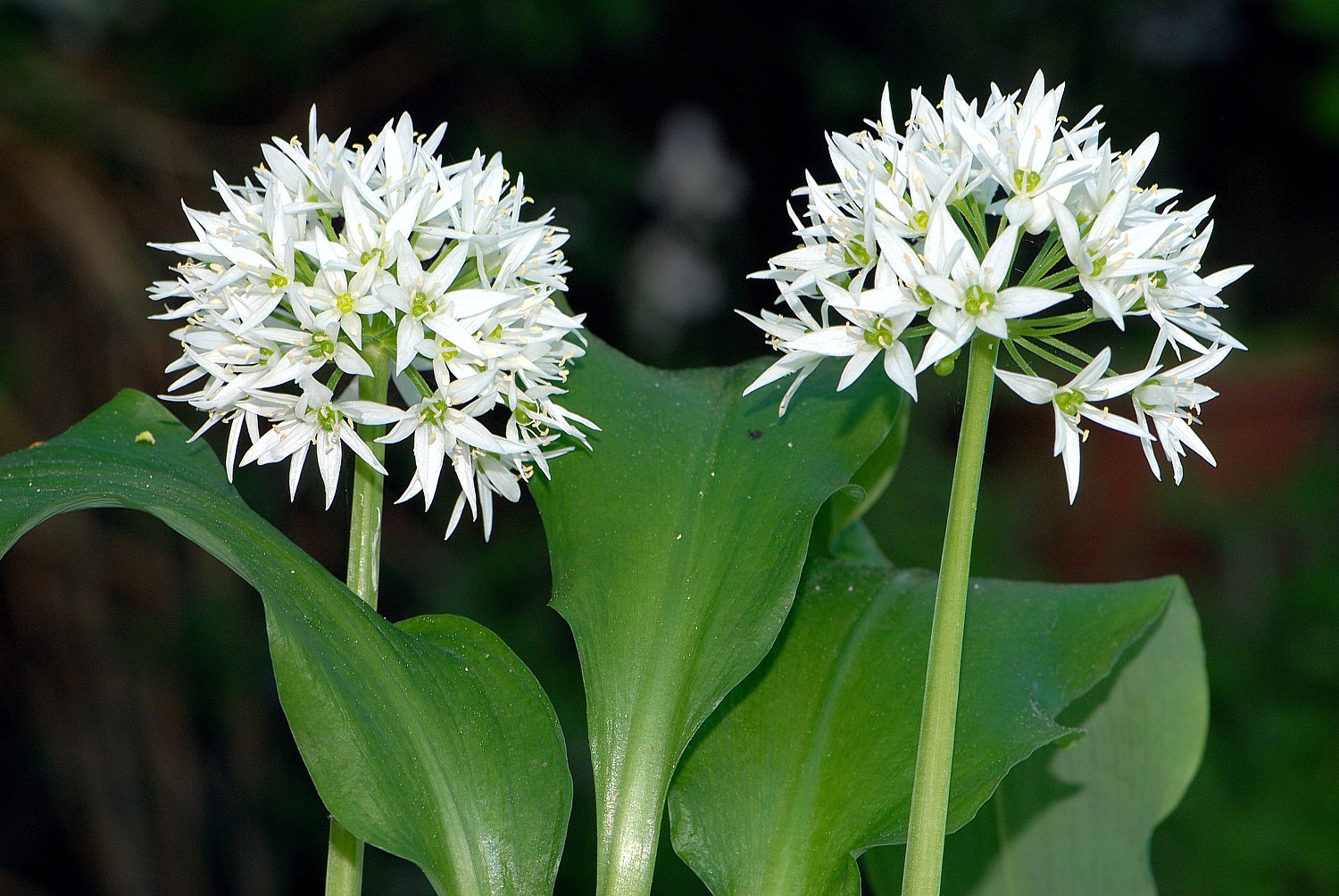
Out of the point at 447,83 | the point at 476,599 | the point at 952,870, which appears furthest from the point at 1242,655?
the point at 447,83

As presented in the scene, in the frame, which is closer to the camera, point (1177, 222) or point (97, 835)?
point (1177, 222)

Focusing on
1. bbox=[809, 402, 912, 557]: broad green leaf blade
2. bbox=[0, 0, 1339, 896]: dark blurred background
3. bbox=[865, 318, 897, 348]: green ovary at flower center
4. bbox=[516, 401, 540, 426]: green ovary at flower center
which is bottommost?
bbox=[516, 401, 540, 426]: green ovary at flower center

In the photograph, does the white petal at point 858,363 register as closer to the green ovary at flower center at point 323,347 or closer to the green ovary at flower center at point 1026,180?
the green ovary at flower center at point 1026,180

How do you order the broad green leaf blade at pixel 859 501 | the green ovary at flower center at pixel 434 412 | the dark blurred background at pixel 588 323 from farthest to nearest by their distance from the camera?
1. the dark blurred background at pixel 588 323
2. the broad green leaf blade at pixel 859 501
3. the green ovary at flower center at pixel 434 412

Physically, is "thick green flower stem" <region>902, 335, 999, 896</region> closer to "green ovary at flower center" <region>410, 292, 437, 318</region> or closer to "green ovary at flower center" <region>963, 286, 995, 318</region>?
"green ovary at flower center" <region>963, 286, 995, 318</region>

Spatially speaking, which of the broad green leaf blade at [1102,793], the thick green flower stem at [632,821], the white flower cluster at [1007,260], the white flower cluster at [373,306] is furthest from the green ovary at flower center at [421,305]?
the broad green leaf blade at [1102,793]

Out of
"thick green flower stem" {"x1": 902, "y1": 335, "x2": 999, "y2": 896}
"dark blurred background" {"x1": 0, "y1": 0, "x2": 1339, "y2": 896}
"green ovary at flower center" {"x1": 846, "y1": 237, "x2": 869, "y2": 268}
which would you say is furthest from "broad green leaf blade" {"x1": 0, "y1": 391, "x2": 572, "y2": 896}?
"dark blurred background" {"x1": 0, "y1": 0, "x2": 1339, "y2": 896}

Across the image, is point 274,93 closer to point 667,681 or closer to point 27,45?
point 27,45

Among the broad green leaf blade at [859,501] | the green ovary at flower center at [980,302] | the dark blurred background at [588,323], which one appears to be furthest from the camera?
the dark blurred background at [588,323]
